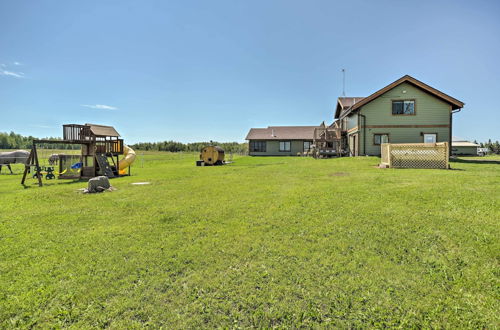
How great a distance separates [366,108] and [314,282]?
76.0ft

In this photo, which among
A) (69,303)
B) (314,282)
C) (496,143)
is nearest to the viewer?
(69,303)

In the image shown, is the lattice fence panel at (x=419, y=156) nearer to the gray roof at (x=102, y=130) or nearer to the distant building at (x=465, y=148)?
the gray roof at (x=102, y=130)

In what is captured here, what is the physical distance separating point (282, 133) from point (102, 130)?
32099mm

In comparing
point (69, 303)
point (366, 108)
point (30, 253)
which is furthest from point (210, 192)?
point (366, 108)

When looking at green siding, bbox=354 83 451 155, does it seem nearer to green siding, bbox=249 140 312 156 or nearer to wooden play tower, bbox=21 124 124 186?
green siding, bbox=249 140 312 156

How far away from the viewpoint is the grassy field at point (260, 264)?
10.1 ft

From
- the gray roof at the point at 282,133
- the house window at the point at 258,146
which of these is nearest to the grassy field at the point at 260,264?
the gray roof at the point at 282,133

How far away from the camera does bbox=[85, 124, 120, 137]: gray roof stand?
1770cm

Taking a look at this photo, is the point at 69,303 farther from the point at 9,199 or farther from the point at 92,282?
the point at 9,199

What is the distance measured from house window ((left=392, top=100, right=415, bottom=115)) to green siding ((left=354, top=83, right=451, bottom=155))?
28cm

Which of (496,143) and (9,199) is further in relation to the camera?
(496,143)

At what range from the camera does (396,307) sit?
317 centimetres

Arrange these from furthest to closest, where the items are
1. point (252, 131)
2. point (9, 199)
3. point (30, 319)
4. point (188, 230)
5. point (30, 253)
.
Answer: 1. point (252, 131)
2. point (9, 199)
3. point (188, 230)
4. point (30, 253)
5. point (30, 319)

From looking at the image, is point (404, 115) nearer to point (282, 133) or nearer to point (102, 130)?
point (282, 133)
